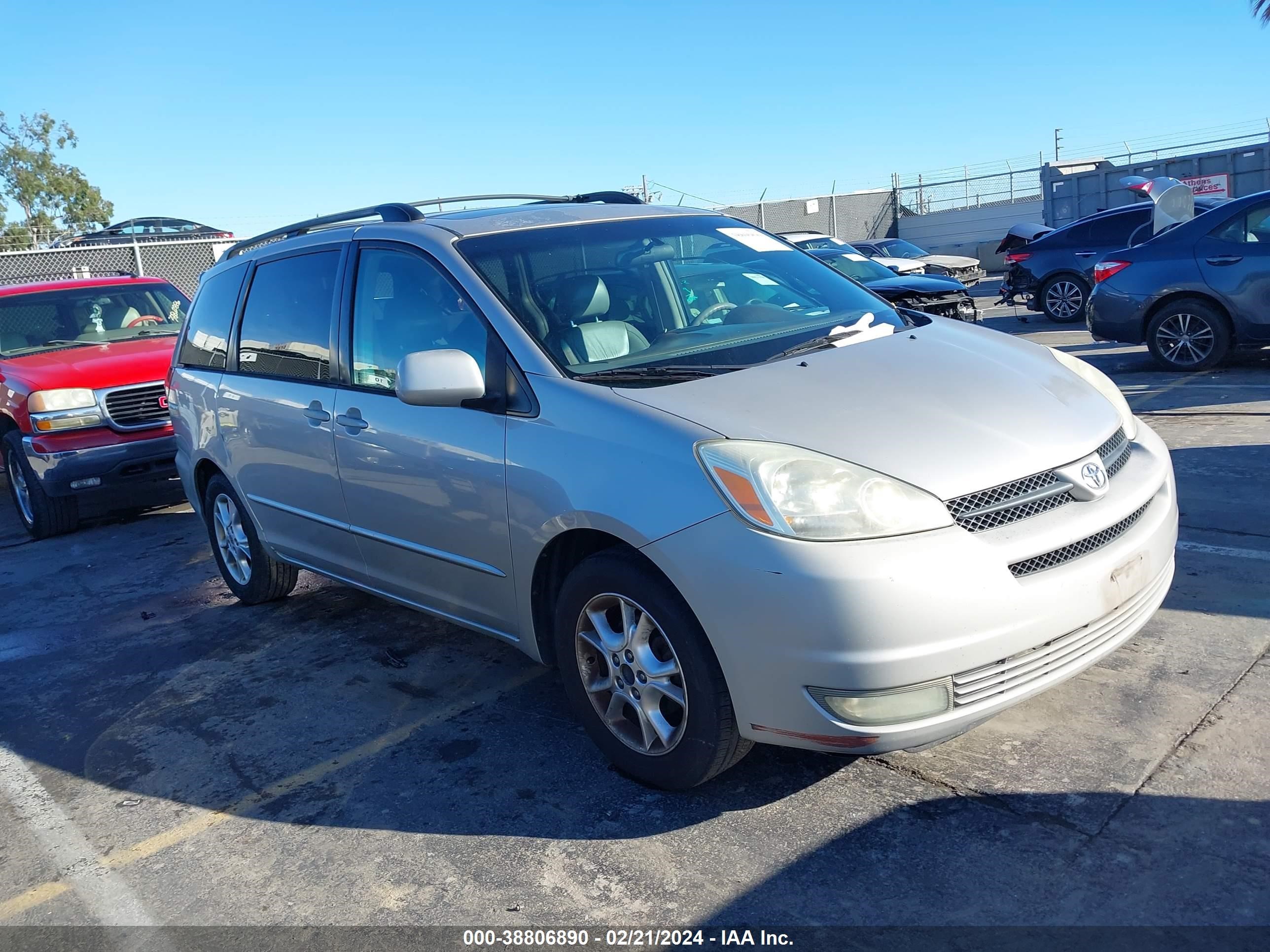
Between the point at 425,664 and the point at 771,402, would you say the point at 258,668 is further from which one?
the point at 771,402

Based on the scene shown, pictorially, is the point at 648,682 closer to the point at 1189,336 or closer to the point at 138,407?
the point at 138,407

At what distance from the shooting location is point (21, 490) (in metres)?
8.43

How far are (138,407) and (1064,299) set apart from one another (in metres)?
11.6

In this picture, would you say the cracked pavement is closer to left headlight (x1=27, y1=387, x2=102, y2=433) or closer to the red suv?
the red suv

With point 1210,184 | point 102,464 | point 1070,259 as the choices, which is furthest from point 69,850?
point 1210,184

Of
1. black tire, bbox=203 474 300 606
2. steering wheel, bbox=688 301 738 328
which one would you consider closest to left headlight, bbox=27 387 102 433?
black tire, bbox=203 474 300 606

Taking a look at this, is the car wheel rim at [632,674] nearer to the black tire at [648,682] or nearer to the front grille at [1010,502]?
the black tire at [648,682]

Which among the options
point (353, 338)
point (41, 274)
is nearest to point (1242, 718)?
point (353, 338)

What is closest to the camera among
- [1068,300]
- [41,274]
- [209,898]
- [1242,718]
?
[209,898]

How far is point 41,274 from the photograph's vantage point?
15.7 metres

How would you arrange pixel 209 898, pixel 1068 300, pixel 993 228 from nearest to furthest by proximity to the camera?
pixel 209 898 → pixel 1068 300 → pixel 993 228

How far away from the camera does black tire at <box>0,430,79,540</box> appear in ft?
26.3

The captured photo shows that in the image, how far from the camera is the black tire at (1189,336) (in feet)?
30.1

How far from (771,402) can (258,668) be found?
2.85 meters
